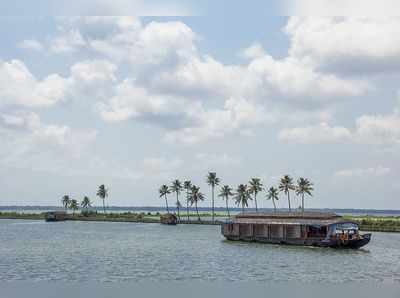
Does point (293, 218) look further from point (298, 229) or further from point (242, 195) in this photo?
point (242, 195)

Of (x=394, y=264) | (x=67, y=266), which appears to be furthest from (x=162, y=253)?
(x=394, y=264)

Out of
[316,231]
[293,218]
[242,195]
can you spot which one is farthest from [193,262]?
[242,195]

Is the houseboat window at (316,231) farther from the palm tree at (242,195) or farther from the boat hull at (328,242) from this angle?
the palm tree at (242,195)

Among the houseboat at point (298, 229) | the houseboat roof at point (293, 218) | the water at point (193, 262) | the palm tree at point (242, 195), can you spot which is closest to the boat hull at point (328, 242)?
the houseboat at point (298, 229)

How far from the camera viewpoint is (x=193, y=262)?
61.5 meters

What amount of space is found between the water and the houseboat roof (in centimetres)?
453

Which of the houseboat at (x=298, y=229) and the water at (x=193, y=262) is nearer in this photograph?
the water at (x=193, y=262)

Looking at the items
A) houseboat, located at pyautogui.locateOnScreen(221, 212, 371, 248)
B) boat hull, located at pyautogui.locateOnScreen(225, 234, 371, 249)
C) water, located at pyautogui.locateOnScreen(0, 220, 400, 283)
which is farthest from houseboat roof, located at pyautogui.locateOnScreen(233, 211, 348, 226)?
water, located at pyautogui.locateOnScreen(0, 220, 400, 283)

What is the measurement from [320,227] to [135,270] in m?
36.9

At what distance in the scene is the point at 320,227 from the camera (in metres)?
80.9

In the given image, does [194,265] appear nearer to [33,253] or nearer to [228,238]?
[33,253]

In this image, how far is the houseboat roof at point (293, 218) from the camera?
81250 millimetres

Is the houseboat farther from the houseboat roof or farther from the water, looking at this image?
the water

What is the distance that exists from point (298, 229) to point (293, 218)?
2482 millimetres
